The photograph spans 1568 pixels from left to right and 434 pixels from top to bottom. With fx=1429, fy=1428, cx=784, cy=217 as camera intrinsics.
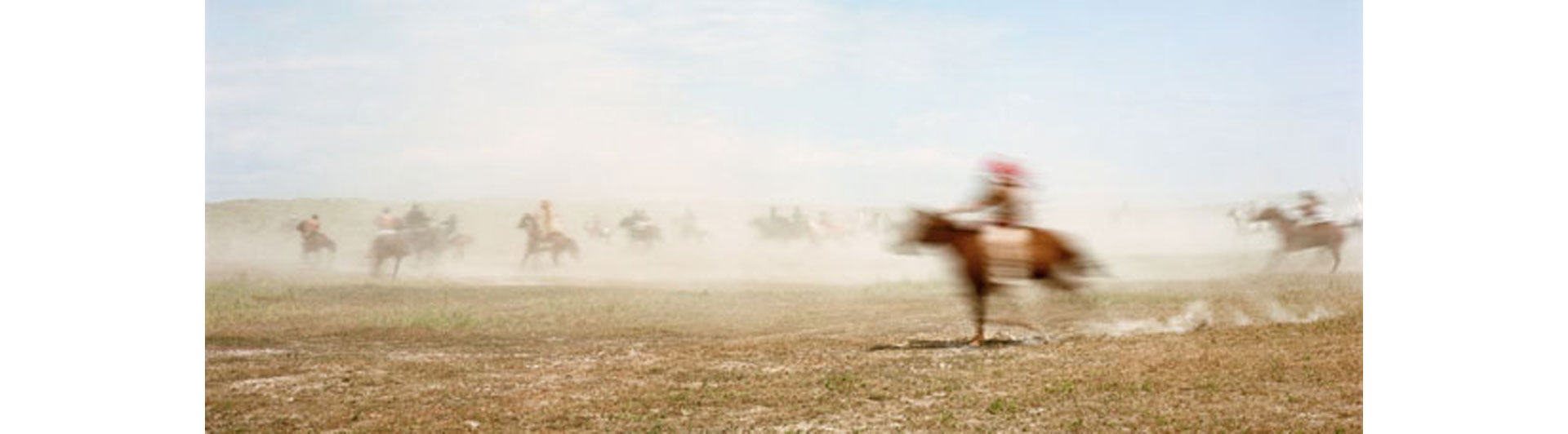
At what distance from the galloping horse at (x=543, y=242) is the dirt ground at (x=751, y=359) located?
0.18 m

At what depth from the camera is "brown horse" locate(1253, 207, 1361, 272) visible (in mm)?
7102

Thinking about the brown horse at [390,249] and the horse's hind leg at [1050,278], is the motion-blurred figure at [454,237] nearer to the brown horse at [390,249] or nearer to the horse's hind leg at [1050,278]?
the brown horse at [390,249]

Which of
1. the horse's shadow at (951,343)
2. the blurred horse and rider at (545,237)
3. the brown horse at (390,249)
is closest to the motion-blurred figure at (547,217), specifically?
the blurred horse and rider at (545,237)

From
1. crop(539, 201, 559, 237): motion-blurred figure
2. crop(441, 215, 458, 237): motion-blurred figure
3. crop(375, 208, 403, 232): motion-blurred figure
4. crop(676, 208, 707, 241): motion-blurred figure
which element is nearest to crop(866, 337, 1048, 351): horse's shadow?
crop(676, 208, 707, 241): motion-blurred figure

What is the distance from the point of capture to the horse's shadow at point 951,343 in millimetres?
6840

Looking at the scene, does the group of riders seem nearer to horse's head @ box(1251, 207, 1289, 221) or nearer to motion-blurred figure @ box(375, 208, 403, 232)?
motion-blurred figure @ box(375, 208, 403, 232)

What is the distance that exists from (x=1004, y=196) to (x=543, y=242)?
7.19ft

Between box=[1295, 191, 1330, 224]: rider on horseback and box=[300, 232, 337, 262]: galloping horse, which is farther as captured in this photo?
box=[1295, 191, 1330, 224]: rider on horseback

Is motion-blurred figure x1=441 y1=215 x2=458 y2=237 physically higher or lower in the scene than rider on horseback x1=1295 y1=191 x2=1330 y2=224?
lower

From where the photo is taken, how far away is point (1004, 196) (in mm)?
6773

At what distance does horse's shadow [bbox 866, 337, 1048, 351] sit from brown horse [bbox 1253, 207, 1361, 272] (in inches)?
52.2

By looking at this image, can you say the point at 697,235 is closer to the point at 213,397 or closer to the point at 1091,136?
the point at 1091,136
